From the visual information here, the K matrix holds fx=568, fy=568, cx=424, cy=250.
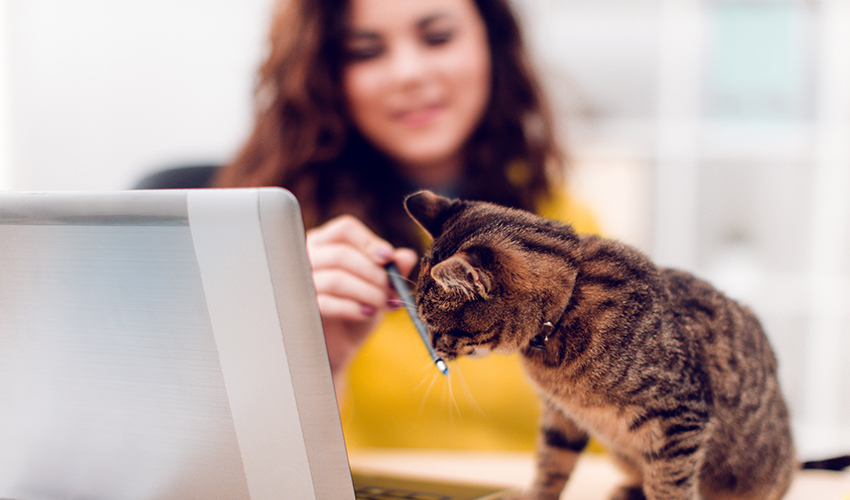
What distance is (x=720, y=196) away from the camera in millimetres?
1986

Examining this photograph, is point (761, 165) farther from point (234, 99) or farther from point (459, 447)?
point (234, 99)

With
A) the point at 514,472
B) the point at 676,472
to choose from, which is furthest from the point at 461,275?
the point at 514,472

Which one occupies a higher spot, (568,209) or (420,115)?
(420,115)

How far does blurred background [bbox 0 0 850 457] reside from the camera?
1852 mm

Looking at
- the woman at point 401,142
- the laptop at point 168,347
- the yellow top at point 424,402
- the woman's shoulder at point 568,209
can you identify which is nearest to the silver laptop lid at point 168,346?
the laptop at point 168,347

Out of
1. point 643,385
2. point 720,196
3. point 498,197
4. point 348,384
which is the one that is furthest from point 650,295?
point 720,196

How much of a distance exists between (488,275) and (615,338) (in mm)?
121

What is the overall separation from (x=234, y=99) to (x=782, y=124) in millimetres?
1860

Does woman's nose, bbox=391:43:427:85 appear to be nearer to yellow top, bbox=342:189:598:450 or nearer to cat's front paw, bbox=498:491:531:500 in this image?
yellow top, bbox=342:189:598:450

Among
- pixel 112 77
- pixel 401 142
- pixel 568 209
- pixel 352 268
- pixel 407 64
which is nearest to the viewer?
pixel 352 268

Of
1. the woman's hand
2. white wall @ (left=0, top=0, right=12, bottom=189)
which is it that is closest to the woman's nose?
the woman's hand

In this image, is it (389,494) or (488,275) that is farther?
(389,494)

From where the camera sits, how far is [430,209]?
548mm

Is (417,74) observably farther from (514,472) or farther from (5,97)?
(5,97)
